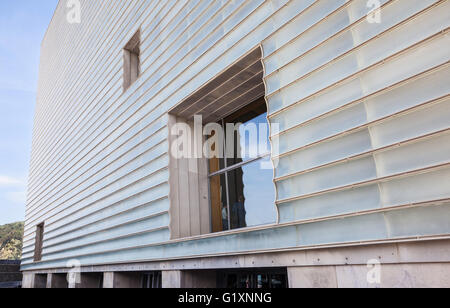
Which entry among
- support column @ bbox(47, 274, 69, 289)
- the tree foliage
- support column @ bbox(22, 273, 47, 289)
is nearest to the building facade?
support column @ bbox(47, 274, 69, 289)

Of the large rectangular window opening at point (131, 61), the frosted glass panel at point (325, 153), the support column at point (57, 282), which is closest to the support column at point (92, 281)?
the support column at point (57, 282)

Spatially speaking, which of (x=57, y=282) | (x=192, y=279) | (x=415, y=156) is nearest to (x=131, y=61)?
(x=192, y=279)

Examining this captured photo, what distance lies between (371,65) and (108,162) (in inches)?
326

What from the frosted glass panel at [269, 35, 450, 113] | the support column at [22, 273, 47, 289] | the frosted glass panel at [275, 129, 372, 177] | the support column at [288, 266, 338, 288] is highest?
the frosted glass panel at [269, 35, 450, 113]

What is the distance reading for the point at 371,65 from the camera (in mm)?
3605

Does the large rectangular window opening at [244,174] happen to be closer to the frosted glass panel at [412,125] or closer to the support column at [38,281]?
the frosted glass panel at [412,125]

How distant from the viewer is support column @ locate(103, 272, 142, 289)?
842 cm

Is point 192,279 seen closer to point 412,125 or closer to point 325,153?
point 325,153

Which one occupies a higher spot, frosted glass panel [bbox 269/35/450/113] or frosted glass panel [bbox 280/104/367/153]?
frosted glass panel [bbox 269/35/450/113]

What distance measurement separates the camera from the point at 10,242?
59.8 m

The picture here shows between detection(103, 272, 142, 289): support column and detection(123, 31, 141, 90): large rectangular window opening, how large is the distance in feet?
17.3

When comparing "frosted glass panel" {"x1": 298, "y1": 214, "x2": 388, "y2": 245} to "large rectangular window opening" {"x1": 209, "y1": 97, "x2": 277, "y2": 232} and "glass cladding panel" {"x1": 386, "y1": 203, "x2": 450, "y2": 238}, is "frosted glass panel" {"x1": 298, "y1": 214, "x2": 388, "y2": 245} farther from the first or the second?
"large rectangular window opening" {"x1": 209, "y1": 97, "x2": 277, "y2": 232}

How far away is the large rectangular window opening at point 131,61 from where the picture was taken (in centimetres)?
979

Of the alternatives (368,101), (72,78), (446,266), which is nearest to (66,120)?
(72,78)
